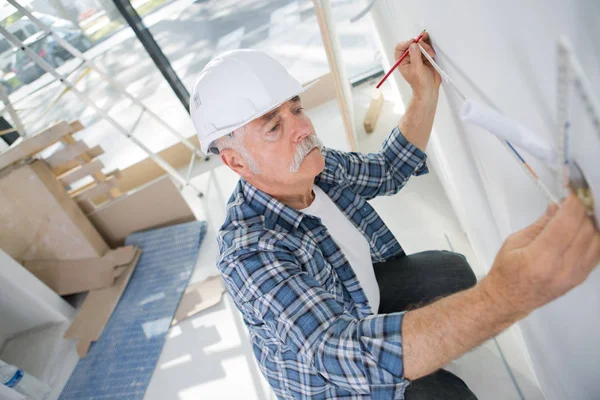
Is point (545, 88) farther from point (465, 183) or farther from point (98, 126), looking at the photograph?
point (98, 126)

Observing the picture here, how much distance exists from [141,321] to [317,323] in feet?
6.40

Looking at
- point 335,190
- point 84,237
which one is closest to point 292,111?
point 335,190

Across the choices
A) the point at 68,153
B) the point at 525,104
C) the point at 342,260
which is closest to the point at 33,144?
the point at 68,153

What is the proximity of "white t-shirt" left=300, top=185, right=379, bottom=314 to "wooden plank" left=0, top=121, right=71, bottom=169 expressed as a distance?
1939 mm

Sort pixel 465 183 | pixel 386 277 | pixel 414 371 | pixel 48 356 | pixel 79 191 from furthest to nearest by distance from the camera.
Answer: pixel 79 191 → pixel 48 356 → pixel 386 277 → pixel 465 183 → pixel 414 371

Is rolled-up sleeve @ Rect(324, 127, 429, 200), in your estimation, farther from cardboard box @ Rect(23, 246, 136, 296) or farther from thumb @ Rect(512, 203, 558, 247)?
cardboard box @ Rect(23, 246, 136, 296)

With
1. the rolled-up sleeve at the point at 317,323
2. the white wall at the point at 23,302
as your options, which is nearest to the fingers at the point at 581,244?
the rolled-up sleeve at the point at 317,323

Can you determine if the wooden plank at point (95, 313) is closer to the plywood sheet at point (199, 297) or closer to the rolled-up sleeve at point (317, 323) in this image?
the plywood sheet at point (199, 297)

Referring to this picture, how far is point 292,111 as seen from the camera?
1150 mm

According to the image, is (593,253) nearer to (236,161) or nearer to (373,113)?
(236,161)

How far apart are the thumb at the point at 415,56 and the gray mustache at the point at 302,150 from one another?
0.30 meters

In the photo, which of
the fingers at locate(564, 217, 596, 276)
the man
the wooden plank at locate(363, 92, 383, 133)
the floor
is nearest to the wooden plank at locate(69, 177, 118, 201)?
the floor

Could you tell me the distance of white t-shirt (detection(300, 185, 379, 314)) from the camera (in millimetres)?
1276

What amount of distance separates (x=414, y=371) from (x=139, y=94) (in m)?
4.87
